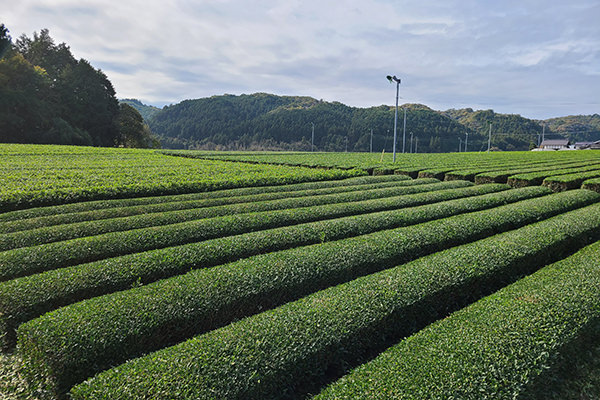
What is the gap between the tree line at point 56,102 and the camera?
48.5 meters

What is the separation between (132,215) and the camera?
1182 cm

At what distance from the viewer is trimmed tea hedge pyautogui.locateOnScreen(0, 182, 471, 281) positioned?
7.11 meters

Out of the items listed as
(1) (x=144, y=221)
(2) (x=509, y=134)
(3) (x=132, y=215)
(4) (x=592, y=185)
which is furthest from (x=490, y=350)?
(2) (x=509, y=134)

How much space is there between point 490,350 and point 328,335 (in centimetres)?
213

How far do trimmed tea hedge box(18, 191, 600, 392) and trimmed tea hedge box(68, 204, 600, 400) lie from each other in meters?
A: 0.59

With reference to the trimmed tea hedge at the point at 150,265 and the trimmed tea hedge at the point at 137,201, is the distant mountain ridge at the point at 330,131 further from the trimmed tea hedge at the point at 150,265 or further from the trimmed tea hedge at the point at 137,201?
the trimmed tea hedge at the point at 150,265

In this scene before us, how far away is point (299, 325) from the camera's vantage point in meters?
4.90

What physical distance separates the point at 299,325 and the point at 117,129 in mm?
71254

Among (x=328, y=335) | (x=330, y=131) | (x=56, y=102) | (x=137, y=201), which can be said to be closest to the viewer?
(x=328, y=335)

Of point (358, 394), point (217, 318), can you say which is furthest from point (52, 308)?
point (358, 394)

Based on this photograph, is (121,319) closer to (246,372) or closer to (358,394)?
(246,372)

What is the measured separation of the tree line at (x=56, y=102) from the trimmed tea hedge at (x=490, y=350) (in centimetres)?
5175

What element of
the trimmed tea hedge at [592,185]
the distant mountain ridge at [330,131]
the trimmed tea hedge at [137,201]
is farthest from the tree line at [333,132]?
the trimmed tea hedge at [137,201]

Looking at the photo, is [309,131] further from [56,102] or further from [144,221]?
[144,221]
